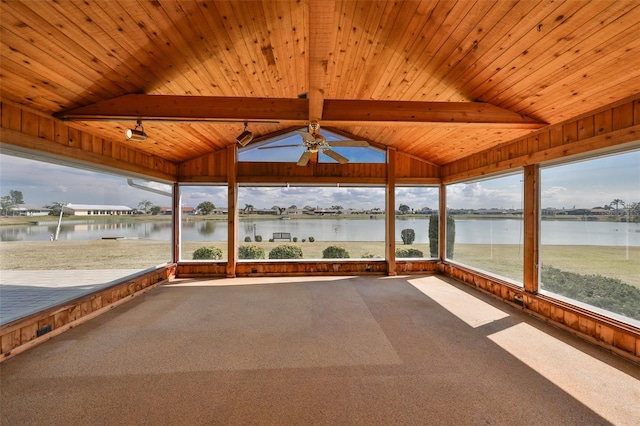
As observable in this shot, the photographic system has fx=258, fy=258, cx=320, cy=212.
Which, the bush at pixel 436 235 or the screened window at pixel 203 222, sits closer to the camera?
the screened window at pixel 203 222

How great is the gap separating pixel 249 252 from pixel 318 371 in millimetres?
4426

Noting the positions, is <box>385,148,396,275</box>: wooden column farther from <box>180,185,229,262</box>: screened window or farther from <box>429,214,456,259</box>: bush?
<box>180,185,229,262</box>: screened window

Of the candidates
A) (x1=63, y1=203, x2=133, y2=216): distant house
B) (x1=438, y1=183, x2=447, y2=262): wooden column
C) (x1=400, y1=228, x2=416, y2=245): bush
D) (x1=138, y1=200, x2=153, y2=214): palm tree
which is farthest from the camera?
(x1=400, y1=228, x2=416, y2=245): bush

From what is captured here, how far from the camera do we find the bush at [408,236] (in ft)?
22.1

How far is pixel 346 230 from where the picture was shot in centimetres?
698

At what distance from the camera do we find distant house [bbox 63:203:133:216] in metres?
3.93

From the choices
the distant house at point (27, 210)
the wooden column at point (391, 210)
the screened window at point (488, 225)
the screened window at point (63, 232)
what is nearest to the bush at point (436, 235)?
the screened window at point (488, 225)

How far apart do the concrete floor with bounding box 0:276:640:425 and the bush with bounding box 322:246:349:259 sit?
102 inches

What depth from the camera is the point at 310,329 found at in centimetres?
343

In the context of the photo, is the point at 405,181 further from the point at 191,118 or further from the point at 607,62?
the point at 191,118

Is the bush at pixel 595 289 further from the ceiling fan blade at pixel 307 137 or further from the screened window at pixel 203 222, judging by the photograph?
the screened window at pixel 203 222

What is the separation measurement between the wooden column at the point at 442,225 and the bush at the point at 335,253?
2.42 m

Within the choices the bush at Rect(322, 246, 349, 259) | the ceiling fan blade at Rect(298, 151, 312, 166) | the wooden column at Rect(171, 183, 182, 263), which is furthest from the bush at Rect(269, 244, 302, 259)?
the ceiling fan blade at Rect(298, 151, 312, 166)

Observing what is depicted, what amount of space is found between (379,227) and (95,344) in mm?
5737
